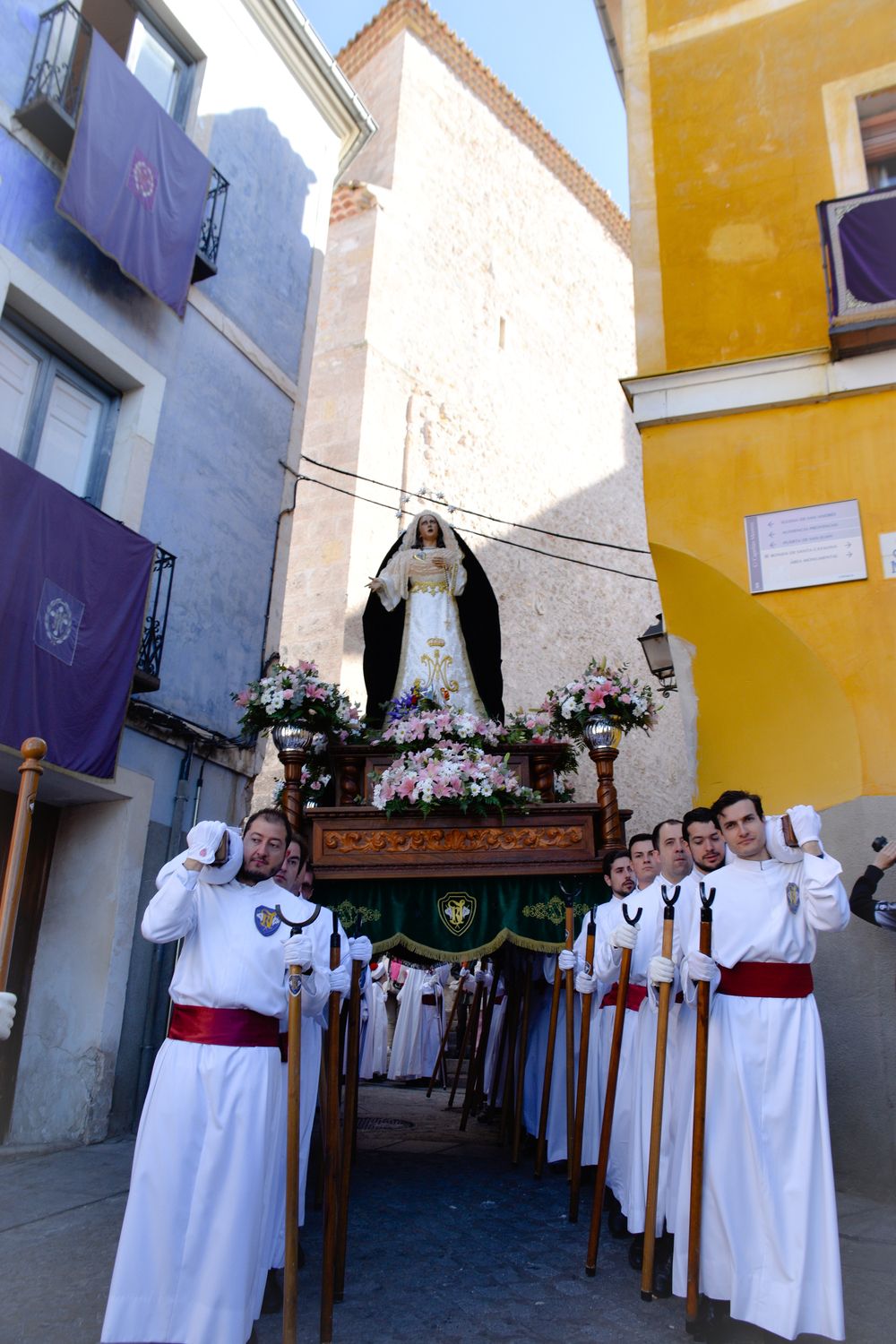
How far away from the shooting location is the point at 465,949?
17.1ft

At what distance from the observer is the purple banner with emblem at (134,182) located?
7113 mm

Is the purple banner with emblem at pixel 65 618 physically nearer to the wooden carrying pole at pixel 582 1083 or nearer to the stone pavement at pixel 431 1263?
the stone pavement at pixel 431 1263

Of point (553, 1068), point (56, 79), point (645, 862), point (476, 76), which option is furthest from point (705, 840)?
point (476, 76)

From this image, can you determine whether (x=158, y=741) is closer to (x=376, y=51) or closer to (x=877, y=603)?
(x=877, y=603)

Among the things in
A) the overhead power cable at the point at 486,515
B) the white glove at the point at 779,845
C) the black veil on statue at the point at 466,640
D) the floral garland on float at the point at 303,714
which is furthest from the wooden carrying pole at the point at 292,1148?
the overhead power cable at the point at 486,515

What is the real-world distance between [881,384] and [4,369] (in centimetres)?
610

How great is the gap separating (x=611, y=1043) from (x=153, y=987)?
3.95 meters

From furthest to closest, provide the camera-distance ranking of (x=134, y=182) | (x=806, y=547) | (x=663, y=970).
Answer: (x=134, y=182), (x=806, y=547), (x=663, y=970)

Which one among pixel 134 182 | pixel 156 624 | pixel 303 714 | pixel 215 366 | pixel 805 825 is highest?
pixel 134 182

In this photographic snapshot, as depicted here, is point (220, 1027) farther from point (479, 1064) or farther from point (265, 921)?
point (479, 1064)

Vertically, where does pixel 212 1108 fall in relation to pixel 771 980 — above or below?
below

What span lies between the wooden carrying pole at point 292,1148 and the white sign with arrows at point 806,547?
4018 millimetres

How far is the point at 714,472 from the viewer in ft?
21.7

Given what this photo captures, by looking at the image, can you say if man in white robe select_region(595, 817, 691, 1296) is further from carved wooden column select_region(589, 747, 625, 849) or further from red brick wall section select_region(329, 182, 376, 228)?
red brick wall section select_region(329, 182, 376, 228)
